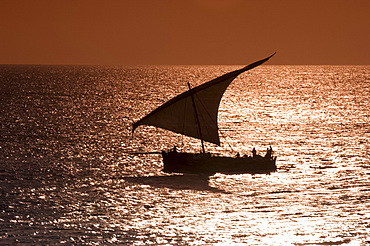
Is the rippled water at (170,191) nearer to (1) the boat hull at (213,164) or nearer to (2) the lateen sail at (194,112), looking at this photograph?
(1) the boat hull at (213,164)

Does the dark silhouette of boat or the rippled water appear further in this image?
the dark silhouette of boat

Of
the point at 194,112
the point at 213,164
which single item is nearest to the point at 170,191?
the point at 213,164

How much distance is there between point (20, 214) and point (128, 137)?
53.7 m

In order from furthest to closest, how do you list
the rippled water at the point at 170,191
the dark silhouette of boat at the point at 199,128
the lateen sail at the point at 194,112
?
1. the dark silhouette of boat at the point at 199,128
2. the lateen sail at the point at 194,112
3. the rippled water at the point at 170,191

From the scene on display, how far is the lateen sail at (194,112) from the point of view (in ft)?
225

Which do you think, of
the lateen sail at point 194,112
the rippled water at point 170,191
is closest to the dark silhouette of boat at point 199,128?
the lateen sail at point 194,112

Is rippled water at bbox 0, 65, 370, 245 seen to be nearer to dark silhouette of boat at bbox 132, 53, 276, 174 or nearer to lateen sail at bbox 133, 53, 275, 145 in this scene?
dark silhouette of boat at bbox 132, 53, 276, 174

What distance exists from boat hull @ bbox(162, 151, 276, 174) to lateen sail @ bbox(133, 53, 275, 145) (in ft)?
9.14

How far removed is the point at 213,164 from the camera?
7050cm

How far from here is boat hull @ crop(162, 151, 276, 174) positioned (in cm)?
7050

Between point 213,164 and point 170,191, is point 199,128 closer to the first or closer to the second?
point 213,164

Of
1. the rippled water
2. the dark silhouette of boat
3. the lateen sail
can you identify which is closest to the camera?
the rippled water

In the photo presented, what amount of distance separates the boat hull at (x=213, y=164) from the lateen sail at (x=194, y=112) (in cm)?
279

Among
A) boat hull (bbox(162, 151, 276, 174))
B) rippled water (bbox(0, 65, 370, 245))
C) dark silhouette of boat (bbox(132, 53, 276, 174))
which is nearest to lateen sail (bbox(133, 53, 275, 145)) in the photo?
dark silhouette of boat (bbox(132, 53, 276, 174))
